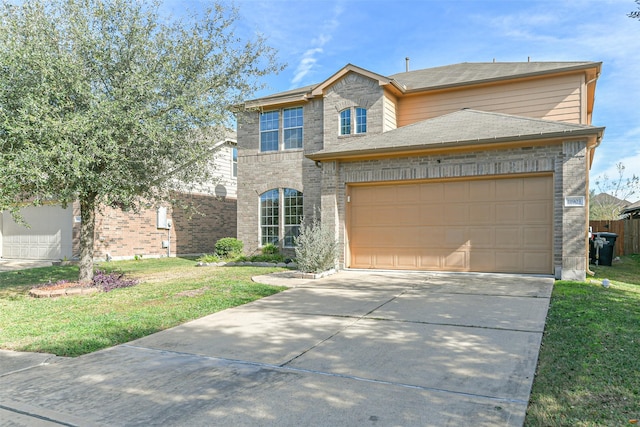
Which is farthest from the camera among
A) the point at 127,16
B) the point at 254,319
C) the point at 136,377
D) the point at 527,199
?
the point at 527,199

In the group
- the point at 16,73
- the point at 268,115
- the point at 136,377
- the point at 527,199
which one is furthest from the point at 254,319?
the point at 268,115

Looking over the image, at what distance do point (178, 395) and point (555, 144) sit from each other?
393 inches

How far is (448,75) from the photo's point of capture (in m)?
16.4

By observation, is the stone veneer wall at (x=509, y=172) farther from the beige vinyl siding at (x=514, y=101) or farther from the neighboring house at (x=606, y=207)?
the neighboring house at (x=606, y=207)

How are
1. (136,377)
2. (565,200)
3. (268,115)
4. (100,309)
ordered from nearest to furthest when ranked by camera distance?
1. (136,377)
2. (100,309)
3. (565,200)
4. (268,115)

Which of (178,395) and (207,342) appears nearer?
(178,395)

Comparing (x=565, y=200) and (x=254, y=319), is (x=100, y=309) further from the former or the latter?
(x=565, y=200)

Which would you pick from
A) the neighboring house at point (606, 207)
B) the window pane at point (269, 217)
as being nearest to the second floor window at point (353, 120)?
the window pane at point (269, 217)

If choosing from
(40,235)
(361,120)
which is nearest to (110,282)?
(361,120)

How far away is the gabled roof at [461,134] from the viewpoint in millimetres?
10209

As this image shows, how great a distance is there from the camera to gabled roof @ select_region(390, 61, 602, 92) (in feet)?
45.6

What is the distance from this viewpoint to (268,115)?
1728 cm

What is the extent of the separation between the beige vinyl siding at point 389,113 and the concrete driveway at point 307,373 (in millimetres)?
9011

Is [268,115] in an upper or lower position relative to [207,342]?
upper
